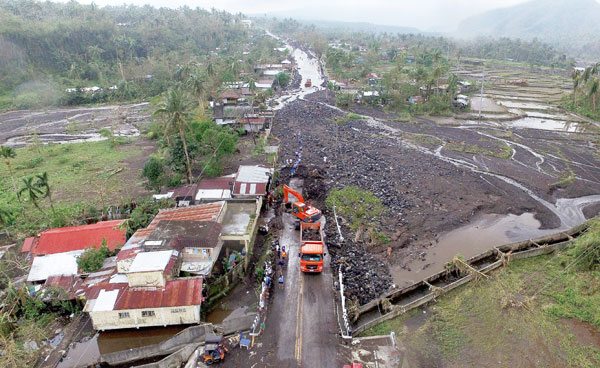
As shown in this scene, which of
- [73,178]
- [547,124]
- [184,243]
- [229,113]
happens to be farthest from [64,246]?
[547,124]

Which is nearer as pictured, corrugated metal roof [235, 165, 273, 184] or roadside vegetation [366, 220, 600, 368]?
roadside vegetation [366, 220, 600, 368]

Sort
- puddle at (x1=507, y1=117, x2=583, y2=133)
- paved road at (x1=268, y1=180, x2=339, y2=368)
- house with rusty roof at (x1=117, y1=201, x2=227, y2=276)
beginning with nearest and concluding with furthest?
paved road at (x1=268, y1=180, x2=339, y2=368), house with rusty roof at (x1=117, y1=201, x2=227, y2=276), puddle at (x1=507, y1=117, x2=583, y2=133)

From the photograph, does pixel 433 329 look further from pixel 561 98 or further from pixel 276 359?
pixel 561 98

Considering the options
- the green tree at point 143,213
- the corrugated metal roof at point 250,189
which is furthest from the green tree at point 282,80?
the green tree at point 143,213


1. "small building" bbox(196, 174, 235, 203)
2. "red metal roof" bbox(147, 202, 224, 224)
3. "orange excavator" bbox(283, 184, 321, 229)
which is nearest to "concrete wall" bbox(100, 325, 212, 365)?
"red metal roof" bbox(147, 202, 224, 224)

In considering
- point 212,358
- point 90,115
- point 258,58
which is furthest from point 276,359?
point 258,58

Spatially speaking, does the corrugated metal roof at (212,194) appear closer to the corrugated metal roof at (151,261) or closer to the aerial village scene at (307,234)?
the aerial village scene at (307,234)

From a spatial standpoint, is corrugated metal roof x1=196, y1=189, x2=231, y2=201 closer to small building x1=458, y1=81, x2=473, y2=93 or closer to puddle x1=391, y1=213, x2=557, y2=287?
puddle x1=391, y1=213, x2=557, y2=287
